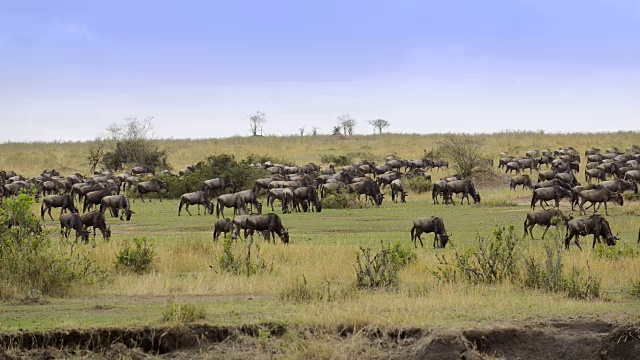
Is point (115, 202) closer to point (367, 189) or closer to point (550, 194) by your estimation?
point (367, 189)

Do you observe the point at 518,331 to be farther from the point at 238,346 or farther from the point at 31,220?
the point at 31,220

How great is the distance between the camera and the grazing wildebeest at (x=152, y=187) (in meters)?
39.7

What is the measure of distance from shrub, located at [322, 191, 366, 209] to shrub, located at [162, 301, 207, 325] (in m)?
23.9

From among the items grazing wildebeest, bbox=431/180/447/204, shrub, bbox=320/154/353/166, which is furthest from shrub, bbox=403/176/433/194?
shrub, bbox=320/154/353/166

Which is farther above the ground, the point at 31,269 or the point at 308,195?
the point at 31,269

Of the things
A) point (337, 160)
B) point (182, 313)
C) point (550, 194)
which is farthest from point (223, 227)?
point (337, 160)

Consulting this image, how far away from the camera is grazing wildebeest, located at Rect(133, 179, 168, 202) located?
39719 mm

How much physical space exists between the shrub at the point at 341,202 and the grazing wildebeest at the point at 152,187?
9.49 meters

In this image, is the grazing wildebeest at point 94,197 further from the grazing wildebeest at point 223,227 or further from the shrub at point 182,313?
the shrub at point 182,313

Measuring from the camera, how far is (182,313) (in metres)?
11.1

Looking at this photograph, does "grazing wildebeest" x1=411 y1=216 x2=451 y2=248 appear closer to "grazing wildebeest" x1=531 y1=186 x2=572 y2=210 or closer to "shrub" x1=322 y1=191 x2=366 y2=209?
"grazing wildebeest" x1=531 y1=186 x2=572 y2=210

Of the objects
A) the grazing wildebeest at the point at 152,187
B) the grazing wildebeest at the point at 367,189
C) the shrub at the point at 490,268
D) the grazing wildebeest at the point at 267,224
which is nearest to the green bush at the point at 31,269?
the shrub at the point at 490,268

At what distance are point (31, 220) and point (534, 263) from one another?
8.96m

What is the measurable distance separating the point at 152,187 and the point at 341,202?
1044cm
